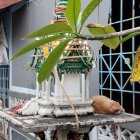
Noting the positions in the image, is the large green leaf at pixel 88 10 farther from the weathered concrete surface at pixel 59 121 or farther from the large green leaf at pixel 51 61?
the weathered concrete surface at pixel 59 121

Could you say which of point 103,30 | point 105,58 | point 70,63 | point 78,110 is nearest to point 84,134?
point 78,110

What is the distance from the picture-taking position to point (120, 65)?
3.35 m

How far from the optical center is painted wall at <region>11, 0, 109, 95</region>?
373cm

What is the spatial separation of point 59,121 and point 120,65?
1.56 m

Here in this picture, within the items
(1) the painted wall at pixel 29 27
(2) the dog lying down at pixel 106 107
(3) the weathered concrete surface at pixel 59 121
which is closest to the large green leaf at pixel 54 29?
(3) the weathered concrete surface at pixel 59 121

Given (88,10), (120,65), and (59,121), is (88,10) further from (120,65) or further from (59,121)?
(120,65)

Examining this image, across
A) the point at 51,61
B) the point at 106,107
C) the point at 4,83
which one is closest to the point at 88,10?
the point at 51,61

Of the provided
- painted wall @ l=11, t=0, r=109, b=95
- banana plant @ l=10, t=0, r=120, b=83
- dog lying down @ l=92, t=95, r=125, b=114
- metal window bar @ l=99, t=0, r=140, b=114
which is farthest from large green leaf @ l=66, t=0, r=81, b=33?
painted wall @ l=11, t=0, r=109, b=95

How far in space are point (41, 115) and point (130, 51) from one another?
1.38 metres

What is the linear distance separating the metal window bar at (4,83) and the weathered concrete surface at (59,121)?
514 centimetres

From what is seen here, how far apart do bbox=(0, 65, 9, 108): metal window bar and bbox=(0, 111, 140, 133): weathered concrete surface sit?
5.14 m

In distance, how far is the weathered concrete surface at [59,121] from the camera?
1797 mm

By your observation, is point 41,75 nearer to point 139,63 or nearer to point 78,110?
point 139,63

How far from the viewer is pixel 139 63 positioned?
110 cm
